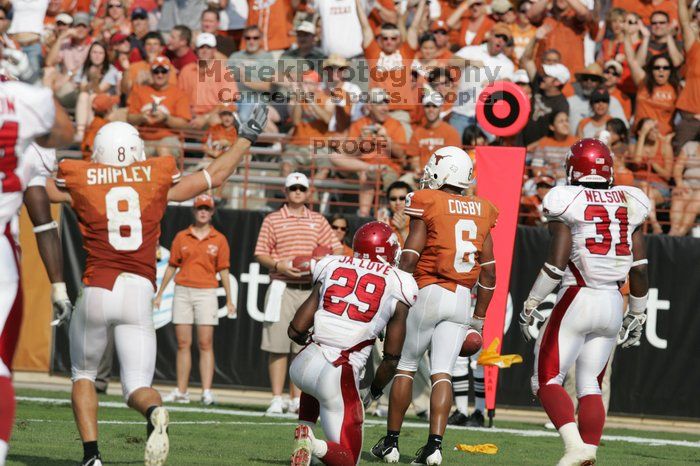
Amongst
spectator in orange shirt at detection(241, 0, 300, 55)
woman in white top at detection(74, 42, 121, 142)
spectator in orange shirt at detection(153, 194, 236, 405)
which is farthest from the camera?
spectator in orange shirt at detection(241, 0, 300, 55)

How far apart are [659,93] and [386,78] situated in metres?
3.33

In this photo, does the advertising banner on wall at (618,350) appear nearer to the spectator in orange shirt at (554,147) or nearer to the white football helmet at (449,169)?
the spectator in orange shirt at (554,147)

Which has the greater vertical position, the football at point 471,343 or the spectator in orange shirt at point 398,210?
the spectator in orange shirt at point 398,210

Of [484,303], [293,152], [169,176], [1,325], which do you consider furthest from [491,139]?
[1,325]

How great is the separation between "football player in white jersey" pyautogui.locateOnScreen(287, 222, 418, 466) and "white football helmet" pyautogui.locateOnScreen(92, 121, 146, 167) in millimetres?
1213

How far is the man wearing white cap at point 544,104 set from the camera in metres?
14.3

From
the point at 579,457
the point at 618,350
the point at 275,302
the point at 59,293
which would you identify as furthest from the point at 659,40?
the point at 59,293

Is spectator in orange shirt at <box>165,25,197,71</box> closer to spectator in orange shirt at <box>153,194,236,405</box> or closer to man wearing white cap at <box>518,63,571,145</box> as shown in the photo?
spectator in orange shirt at <box>153,194,236,405</box>

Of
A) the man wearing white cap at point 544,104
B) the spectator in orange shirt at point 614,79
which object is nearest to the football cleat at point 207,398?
the man wearing white cap at point 544,104

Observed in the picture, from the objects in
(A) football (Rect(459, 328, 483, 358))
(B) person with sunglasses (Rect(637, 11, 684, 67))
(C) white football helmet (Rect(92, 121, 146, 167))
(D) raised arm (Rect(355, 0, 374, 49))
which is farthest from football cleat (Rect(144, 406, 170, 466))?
(B) person with sunglasses (Rect(637, 11, 684, 67))

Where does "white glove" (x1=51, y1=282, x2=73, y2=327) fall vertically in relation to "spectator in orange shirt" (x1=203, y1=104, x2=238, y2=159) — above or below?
below

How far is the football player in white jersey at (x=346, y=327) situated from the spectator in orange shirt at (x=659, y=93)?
8376 millimetres

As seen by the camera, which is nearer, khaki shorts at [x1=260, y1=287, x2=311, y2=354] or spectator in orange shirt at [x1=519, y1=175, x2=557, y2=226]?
khaki shorts at [x1=260, y1=287, x2=311, y2=354]

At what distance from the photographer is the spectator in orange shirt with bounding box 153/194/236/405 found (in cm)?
1198
